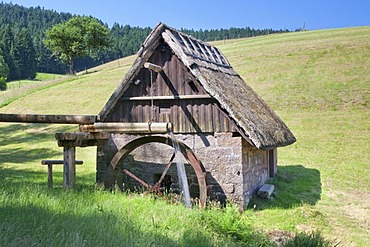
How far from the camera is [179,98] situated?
32.7 feet

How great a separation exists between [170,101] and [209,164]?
6.42ft

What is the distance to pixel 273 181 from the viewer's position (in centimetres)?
1257

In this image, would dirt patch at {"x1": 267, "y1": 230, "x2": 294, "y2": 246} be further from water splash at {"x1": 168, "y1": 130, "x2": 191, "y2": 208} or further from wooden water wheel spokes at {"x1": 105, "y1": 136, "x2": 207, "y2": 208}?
water splash at {"x1": 168, "y1": 130, "x2": 191, "y2": 208}

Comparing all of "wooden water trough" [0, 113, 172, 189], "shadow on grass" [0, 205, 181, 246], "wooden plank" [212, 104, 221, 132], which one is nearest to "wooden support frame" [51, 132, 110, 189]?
"wooden water trough" [0, 113, 172, 189]

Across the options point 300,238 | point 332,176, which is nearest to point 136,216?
point 300,238

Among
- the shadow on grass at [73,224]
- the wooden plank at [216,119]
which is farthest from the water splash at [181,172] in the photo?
the shadow on grass at [73,224]

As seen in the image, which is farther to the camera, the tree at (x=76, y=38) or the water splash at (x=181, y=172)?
the tree at (x=76, y=38)

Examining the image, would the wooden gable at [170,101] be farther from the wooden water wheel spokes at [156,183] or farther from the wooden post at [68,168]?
the wooden post at [68,168]

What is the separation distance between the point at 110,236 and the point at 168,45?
20.9 feet

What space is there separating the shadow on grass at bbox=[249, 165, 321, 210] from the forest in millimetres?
46370

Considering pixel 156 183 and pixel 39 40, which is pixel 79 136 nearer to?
pixel 156 183

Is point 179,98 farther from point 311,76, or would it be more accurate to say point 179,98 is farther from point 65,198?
point 311,76

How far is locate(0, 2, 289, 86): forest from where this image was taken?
69.8 meters

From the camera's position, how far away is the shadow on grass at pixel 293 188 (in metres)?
10.0
